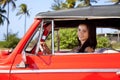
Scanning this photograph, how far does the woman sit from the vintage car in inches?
15.3

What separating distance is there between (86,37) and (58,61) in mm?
808

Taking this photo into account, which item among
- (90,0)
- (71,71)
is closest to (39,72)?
(71,71)

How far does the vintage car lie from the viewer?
4.19 m

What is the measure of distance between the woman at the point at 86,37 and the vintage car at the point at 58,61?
1.27 ft

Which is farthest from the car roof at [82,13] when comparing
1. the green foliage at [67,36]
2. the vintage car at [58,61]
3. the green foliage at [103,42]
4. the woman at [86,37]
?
the green foliage at [67,36]

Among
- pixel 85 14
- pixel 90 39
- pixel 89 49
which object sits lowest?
pixel 89 49

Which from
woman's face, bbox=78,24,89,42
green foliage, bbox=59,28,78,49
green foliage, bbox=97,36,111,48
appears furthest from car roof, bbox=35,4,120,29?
green foliage, bbox=59,28,78,49

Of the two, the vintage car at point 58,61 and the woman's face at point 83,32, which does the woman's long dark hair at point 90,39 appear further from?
the vintage car at point 58,61

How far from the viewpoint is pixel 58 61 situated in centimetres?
427

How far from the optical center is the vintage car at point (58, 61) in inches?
165

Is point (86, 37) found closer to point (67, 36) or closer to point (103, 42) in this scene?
point (103, 42)

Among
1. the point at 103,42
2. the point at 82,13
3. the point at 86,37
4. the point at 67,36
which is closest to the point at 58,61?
the point at 82,13

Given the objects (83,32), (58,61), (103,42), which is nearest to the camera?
(58,61)

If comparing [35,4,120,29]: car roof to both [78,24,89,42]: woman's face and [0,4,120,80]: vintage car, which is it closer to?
[0,4,120,80]: vintage car
